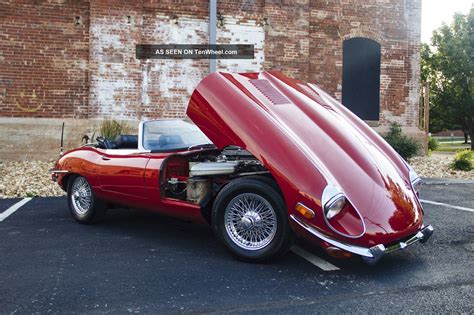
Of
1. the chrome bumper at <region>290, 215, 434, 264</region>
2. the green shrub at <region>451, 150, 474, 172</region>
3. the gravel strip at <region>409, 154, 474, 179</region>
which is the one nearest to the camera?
the chrome bumper at <region>290, 215, 434, 264</region>

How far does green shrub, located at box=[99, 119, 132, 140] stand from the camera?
35.8 feet

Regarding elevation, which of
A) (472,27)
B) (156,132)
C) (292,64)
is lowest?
(156,132)

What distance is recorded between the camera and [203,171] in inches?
161

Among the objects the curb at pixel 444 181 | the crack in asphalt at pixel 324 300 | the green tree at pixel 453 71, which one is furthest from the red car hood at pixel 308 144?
the green tree at pixel 453 71

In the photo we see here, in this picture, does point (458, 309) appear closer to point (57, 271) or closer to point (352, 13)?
point (57, 271)

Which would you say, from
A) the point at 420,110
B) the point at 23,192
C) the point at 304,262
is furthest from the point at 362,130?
the point at 420,110

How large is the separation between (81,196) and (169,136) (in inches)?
55.8

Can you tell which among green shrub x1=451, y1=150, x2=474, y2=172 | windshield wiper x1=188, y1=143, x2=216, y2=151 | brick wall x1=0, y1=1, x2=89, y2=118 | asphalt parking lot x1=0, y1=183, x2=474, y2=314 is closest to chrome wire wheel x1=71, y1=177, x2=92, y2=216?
asphalt parking lot x1=0, y1=183, x2=474, y2=314

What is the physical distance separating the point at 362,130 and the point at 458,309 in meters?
2.08

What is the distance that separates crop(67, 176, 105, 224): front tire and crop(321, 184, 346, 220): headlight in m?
2.90

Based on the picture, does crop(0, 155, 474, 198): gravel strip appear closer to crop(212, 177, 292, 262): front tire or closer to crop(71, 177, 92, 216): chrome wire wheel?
crop(71, 177, 92, 216): chrome wire wheel

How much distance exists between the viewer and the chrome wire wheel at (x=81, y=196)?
207 inches

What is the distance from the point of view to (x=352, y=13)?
13.3 metres

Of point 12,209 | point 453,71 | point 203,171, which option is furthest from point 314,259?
point 453,71
